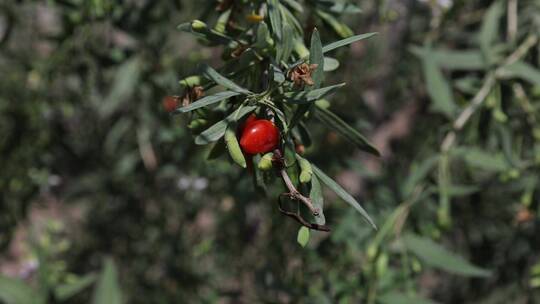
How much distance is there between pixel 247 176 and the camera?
1544 millimetres

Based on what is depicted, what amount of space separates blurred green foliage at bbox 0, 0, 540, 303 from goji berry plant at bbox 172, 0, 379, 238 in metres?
0.22

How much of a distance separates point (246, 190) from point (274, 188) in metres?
0.39

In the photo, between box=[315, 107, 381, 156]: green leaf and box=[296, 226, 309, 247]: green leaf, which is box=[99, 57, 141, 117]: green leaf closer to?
box=[315, 107, 381, 156]: green leaf

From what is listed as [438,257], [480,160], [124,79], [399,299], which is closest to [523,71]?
[480,160]

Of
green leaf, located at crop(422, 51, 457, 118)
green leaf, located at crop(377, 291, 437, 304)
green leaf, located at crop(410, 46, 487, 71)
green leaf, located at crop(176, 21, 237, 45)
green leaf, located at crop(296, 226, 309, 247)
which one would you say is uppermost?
green leaf, located at crop(176, 21, 237, 45)

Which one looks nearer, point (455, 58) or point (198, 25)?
point (198, 25)

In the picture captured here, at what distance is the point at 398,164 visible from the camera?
96.3 inches

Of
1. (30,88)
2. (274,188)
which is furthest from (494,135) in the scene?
(30,88)

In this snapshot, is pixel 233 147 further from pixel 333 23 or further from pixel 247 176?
pixel 247 176

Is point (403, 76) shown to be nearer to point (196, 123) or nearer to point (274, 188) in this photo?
point (274, 188)

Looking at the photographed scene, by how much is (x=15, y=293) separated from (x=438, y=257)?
1.09m

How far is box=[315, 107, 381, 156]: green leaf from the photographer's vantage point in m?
0.96

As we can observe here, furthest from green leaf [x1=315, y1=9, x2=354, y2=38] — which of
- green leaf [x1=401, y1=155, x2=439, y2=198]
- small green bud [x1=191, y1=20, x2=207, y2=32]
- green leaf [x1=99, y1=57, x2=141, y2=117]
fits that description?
green leaf [x1=99, y1=57, x2=141, y2=117]

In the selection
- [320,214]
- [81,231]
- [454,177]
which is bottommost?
[81,231]
